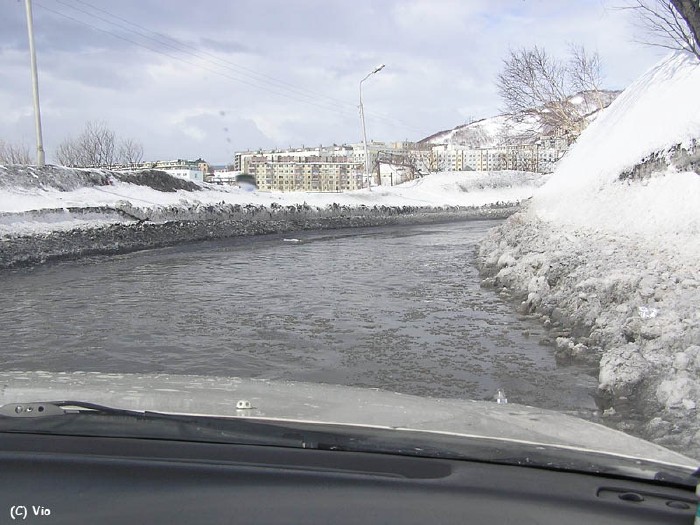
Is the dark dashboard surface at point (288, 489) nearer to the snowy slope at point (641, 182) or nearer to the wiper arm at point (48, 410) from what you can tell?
the wiper arm at point (48, 410)

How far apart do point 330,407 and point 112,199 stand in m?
23.1

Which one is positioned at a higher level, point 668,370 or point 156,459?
point 156,459

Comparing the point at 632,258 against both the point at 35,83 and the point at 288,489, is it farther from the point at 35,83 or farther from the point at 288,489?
the point at 35,83

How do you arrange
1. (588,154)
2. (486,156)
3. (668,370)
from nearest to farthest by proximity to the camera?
(668,370) → (588,154) → (486,156)

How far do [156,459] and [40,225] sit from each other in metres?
19.1

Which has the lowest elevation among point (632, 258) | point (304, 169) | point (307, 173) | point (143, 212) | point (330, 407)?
point (330, 407)

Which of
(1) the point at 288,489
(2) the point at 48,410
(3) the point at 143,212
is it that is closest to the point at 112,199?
(3) the point at 143,212

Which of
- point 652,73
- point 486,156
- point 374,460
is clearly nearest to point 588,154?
point 652,73

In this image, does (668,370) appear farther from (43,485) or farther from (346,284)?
(346,284)

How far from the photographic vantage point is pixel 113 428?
81.0 inches

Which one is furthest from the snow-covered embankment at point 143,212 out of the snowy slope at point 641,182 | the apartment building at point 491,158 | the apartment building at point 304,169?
the apartment building at point 304,169

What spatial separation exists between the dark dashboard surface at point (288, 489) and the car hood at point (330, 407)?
40cm

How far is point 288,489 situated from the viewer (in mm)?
1684

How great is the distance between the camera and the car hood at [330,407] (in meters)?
2.28
